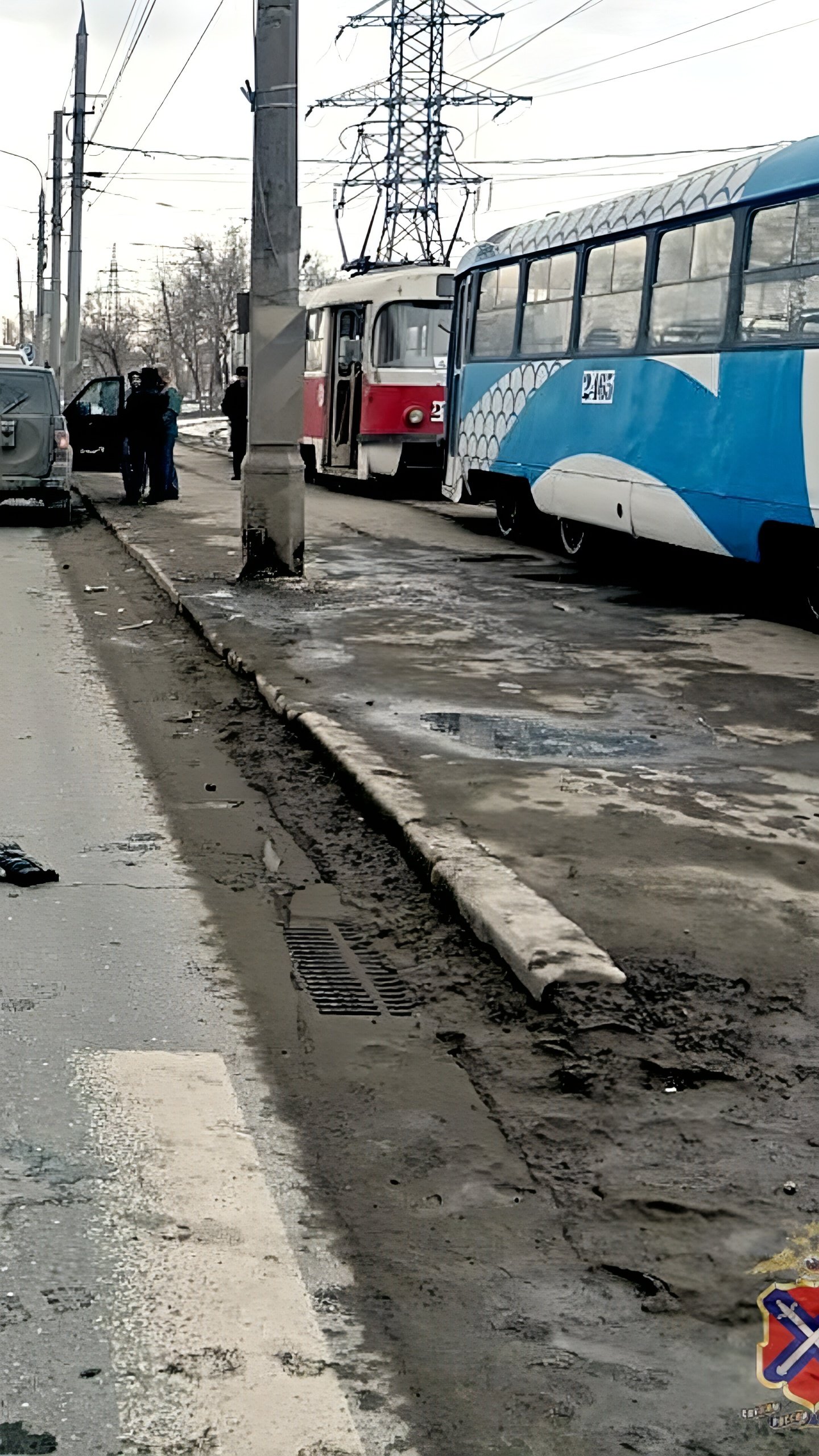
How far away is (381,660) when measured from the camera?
9.82m

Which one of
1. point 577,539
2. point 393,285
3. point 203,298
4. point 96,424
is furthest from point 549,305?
point 203,298

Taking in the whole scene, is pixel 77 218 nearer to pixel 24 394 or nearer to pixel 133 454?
pixel 133 454

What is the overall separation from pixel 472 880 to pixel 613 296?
1024 centimetres

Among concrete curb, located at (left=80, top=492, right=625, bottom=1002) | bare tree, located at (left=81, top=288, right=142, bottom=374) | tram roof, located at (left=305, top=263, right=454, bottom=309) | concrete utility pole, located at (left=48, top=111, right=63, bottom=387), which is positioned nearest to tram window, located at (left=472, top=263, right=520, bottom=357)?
tram roof, located at (left=305, top=263, right=454, bottom=309)

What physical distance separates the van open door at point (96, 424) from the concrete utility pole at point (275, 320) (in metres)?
13.6

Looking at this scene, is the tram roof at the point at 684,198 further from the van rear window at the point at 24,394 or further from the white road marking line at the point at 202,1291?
the white road marking line at the point at 202,1291

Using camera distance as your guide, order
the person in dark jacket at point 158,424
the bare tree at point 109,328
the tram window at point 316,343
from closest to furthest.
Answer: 1. the person in dark jacket at point 158,424
2. the tram window at point 316,343
3. the bare tree at point 109,328

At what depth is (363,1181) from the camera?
348 cm

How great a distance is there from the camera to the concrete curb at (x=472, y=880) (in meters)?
4.57

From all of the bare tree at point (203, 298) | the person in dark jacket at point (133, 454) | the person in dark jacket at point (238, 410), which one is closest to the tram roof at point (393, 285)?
the person in dark jacket at point (238, 410)

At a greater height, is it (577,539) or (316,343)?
(316,343)

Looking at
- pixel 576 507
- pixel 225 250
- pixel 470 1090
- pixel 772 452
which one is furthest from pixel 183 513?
pixel 225 250

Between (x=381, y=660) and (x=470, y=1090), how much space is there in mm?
5966

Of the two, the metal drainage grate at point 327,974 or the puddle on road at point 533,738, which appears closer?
the metal drainage grate at point 327,974
